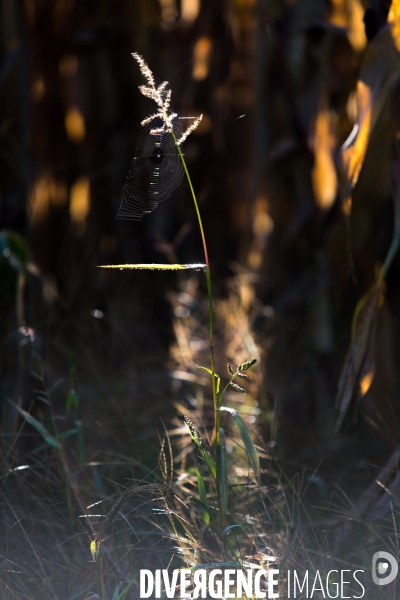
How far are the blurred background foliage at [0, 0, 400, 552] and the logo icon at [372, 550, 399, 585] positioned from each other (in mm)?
180

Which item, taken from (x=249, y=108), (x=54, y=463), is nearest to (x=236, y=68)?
(x=249, y=108)

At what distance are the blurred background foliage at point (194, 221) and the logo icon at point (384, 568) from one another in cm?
18

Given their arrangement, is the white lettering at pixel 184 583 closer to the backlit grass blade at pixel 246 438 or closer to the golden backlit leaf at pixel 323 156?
the backlit grass blade at pixel 246 438

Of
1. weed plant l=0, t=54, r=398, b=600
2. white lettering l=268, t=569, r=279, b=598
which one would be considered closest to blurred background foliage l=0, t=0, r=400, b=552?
weed plant l=0, t=54, r=398, b=600

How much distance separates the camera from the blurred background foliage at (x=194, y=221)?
1.05 meters

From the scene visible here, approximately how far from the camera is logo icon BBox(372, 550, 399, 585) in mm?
673

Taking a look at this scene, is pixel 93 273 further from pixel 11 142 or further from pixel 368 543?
pixel 368 543

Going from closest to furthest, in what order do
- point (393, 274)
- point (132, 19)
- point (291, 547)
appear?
point (291, 547), point (393, 274), point (132, 19)

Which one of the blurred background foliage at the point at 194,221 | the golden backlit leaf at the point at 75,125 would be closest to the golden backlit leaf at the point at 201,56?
the blurred background foliage at the point at 194,221

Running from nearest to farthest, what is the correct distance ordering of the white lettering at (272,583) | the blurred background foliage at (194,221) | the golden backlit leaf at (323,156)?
1. the white lettering at (272,583)
2. the blurred background foliage at (194,221)
3. the golden backlit leaf at (323,156)

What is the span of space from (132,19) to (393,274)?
3.35 ft

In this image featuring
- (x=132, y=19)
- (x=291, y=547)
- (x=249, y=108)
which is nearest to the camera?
(x=291, y=547)

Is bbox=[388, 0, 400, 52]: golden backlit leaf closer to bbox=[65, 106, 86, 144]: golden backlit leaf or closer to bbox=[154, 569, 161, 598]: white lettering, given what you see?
bbox=[154, 569, 161, 598]: white lettering

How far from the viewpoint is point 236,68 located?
1907mm
